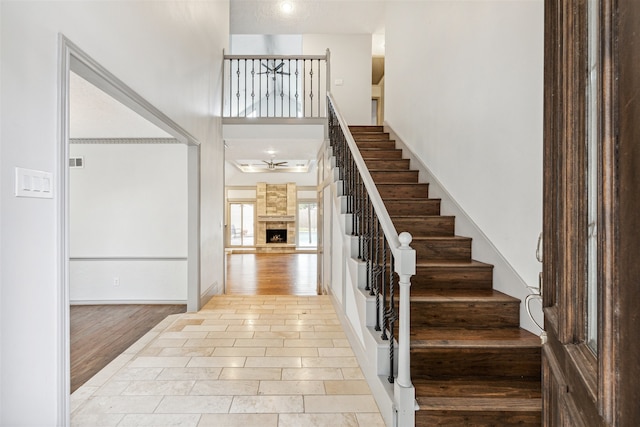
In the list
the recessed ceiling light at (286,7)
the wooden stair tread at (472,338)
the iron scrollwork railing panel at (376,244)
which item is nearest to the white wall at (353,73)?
the recessed ceiling light at (286,7)

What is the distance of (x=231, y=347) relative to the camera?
2.88 m

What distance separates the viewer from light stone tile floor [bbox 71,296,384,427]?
1932 millimetres

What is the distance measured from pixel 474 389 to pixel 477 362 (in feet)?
0.54

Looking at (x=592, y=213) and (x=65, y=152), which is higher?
(x=65, y=152)

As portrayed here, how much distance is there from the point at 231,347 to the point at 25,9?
2.56 m

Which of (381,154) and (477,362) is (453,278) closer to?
(477,362)

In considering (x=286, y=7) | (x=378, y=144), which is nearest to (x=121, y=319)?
(x=378, y=144)

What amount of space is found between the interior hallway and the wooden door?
148cm

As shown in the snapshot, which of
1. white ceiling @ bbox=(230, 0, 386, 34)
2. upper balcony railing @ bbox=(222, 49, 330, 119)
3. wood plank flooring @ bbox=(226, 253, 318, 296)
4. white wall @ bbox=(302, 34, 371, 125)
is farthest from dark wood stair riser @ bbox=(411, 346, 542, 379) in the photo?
white ceiling @ bbox=(230, 0, 386, 34)

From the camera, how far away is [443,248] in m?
2.81

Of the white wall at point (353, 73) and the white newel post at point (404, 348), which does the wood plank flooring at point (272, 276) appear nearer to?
the white wall at point (353, 73)

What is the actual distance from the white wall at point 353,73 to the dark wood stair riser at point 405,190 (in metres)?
3.94

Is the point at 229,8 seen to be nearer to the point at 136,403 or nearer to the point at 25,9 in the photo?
the point at 25,9

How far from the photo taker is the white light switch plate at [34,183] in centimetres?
144
